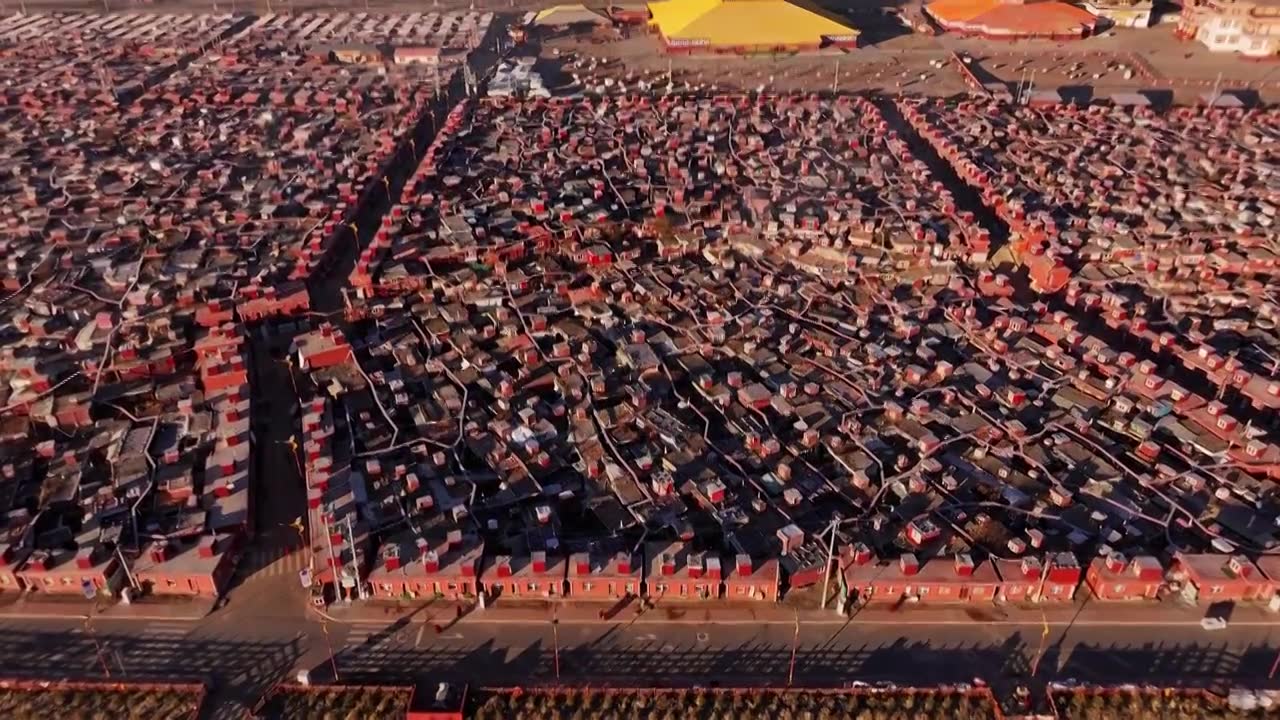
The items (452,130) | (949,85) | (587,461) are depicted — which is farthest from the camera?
(949,85)

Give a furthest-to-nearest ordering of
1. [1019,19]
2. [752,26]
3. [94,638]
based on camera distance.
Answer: [1019,19], [752,26], [94,638]

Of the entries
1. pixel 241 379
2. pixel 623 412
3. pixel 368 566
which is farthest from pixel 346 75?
pixel 368 566

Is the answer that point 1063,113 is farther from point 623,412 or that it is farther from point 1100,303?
point 623,412

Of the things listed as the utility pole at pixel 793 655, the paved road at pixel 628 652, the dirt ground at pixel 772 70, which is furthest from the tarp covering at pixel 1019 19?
the utility pole at pixel 793 655

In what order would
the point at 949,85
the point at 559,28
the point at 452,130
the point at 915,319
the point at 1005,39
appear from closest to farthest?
the point at 915,319 → the point at 452,130 → the point at 949,85 → the point at 1005,39 → the point at 559,28

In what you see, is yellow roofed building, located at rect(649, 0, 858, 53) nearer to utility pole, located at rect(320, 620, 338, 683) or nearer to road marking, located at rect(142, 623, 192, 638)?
utility pole, located at rect(320, 620, 338, 683)

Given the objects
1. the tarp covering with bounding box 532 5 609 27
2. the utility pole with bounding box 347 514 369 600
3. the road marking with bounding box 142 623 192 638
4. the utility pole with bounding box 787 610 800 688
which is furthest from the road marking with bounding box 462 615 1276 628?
the tarp covering with bounding box 532 5 609 27

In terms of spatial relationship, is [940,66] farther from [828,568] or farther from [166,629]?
[166,629]

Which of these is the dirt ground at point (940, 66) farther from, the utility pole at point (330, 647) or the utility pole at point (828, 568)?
the utility pole at point (330, 647)

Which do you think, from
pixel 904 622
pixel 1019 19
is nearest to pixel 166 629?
pixel 904 622
